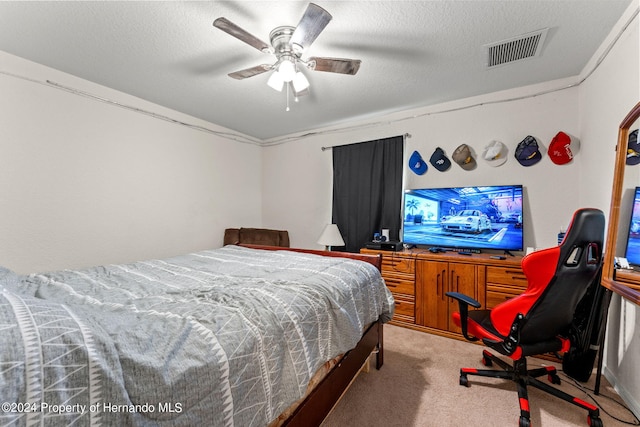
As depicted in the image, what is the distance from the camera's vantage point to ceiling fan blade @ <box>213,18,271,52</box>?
4.98 feet

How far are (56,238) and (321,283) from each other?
2.66 m

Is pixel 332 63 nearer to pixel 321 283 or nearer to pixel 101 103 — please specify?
pixel 321 283

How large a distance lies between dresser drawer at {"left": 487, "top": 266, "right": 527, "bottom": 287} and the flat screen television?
1.30ft

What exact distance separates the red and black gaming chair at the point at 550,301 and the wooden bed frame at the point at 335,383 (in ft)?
2.29

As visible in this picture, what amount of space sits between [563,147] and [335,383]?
2.97 m

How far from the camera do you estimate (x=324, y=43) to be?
6.88 feet

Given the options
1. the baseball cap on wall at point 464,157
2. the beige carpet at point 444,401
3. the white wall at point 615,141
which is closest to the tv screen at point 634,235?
the white wall at point 615,141

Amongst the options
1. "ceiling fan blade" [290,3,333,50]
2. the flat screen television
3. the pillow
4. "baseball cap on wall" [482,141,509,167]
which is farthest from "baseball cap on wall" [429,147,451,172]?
the pillow

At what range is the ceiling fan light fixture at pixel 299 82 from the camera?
6.70ft

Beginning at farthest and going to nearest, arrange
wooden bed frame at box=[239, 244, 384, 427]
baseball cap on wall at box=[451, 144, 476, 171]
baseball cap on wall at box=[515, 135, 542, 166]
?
baseball cap on wall at box=[451, 144, 476, 171]
baseball cap on wall at box=[515, 135, 542, 166]
wooden bed frame at box=[239, 244, 384, 427]

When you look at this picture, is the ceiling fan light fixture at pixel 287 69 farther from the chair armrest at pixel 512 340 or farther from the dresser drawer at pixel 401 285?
the dresser drawer at pixel 401 285

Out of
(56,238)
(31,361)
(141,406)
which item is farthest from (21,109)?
(141,406)

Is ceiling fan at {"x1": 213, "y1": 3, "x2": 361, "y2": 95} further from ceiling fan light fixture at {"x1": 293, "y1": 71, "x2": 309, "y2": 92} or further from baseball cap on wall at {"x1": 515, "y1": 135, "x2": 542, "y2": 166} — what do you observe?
baseball cap on wall at {"x1": 515, "y1": 135, "x2": 542, "y2": 166}

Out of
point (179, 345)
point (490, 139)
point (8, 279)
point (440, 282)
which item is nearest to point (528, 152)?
point (490, 139)
